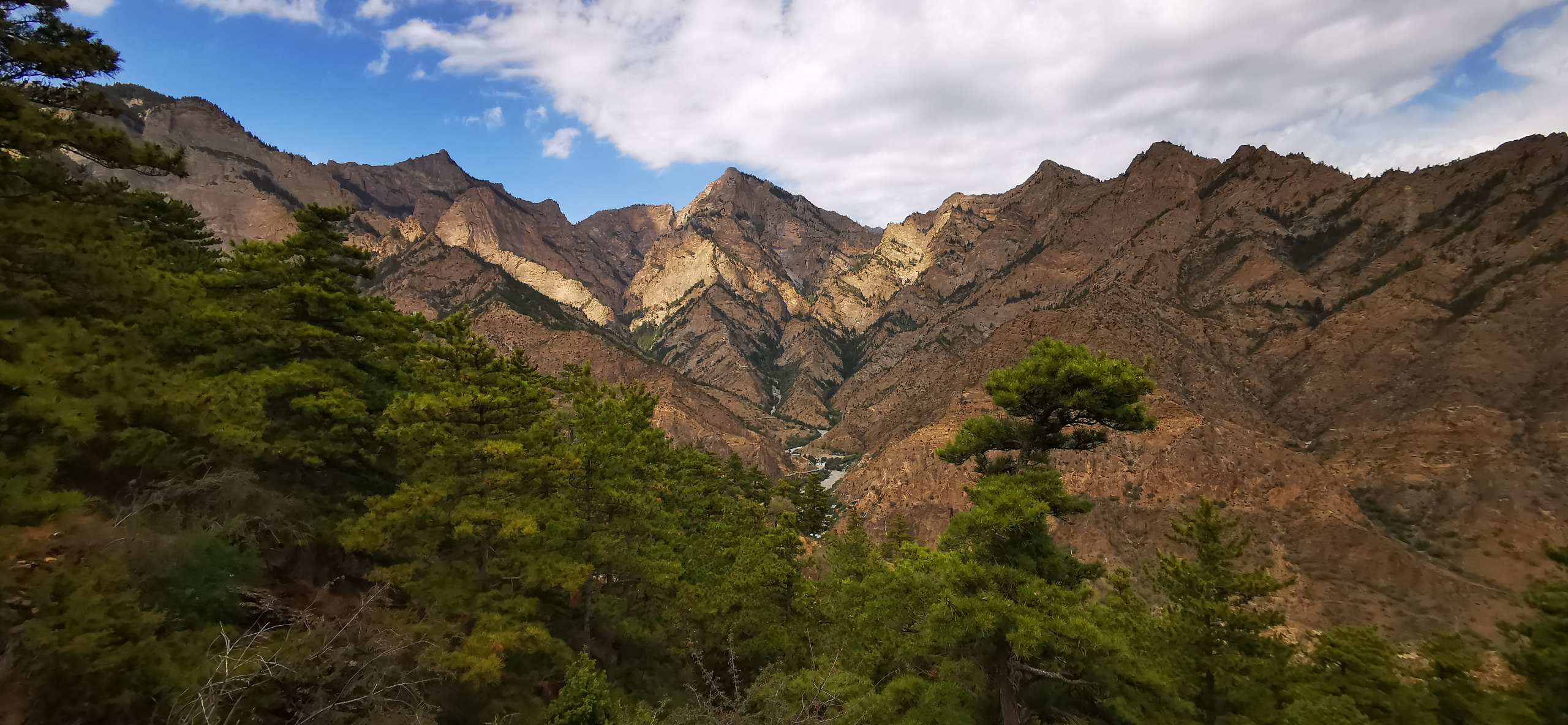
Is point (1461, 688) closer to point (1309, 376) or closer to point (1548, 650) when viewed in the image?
point (1548, 650)

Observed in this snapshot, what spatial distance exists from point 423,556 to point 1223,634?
21.1 m

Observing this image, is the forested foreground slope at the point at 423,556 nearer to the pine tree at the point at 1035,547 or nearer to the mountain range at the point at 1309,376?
the pine tree at the point at 1035,547

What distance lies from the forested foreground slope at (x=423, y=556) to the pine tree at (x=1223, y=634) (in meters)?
0.09

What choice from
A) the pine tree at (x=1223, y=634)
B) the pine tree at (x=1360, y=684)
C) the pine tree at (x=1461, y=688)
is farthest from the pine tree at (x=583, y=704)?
the pine tree at (x=1461, y=688)

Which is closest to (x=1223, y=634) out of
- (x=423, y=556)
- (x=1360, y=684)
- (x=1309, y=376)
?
(x=1360, y=684)

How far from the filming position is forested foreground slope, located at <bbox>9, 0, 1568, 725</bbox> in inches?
327

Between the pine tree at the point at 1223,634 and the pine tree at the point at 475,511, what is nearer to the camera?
the pine tree at the point at 475,511

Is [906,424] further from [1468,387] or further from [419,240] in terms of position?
[419,240]

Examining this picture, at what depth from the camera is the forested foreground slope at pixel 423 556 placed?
8297 mm

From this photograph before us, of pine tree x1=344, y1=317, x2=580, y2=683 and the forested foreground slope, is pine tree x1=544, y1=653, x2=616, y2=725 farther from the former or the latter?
pine tree x1=344, y1=317, x2=580, y2=683

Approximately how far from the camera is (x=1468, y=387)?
81500 mm

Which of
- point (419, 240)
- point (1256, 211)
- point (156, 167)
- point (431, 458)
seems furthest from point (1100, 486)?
point (419, 240)

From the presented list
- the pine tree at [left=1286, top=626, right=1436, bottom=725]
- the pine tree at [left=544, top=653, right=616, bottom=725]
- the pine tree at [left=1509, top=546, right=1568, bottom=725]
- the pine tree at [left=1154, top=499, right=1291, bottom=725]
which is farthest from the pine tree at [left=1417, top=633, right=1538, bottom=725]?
the pine tree at [left=544, top=653, right=616, bottom=725]

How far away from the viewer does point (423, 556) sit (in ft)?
47.9
